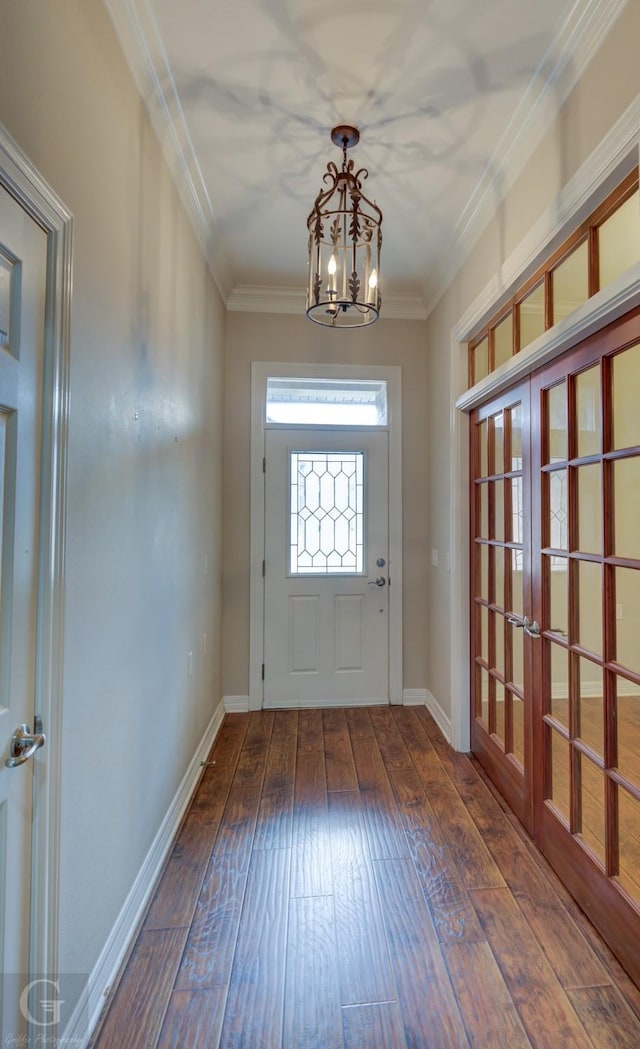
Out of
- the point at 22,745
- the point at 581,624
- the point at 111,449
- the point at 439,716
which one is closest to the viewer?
the point at 22,745

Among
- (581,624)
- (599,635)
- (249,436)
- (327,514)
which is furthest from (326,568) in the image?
(599,635)

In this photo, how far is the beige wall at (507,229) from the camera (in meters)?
1.34

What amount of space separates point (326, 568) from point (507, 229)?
2202 mm

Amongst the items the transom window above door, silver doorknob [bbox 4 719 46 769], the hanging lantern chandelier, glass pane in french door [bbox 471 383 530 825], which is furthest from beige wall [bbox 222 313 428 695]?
silver doorknob [bbox 4 719 46 769]

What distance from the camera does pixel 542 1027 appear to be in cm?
121

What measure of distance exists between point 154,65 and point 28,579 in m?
1.81

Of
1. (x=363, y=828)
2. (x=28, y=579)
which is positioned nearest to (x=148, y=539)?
(x=28, y=579)

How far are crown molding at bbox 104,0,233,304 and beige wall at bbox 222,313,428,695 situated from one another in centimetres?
80

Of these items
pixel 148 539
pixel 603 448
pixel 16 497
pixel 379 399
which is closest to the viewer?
pixel 16 497

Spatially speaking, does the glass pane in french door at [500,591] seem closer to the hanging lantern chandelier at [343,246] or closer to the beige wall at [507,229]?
the beige wall at [507,229]

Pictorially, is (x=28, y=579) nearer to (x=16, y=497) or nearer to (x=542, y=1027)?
(x=16, y=497)

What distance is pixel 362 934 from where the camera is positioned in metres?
1.49

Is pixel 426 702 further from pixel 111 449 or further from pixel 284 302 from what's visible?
pixel 284 302

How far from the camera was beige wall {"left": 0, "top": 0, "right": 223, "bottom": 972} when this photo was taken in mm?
1104
